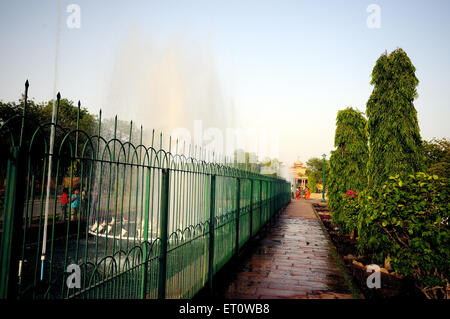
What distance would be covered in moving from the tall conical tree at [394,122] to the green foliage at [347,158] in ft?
15.4

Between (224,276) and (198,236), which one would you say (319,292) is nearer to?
(224,276)

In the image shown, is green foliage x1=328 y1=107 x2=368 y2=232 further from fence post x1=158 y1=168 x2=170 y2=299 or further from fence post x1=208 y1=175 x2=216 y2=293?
fence post x1=158 y1=168 x2=170 y2=299

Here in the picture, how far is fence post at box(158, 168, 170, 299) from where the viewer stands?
3862 millimetres

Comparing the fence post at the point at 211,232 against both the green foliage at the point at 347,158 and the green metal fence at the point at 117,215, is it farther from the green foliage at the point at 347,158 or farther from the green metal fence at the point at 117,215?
the green foliage at the point at 347,158

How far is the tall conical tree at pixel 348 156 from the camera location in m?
14.8

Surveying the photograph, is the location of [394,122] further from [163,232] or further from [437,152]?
[437,152]

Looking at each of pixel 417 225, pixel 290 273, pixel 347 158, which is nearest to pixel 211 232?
pixel 290 273

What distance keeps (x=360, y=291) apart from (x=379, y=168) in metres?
4.81

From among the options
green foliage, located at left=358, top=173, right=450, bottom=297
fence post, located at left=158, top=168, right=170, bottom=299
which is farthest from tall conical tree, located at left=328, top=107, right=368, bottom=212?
fence post, located at left=158, top=168, right=170, bottom=299

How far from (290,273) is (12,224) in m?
6.36

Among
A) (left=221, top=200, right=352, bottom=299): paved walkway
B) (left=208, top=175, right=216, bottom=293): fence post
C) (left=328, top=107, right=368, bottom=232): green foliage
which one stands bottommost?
(left=221, top=200, right=352, bottom=299): paved walkway

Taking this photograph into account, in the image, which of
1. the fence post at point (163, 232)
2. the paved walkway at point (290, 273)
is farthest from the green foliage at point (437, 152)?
the fence post at point (163, 232)

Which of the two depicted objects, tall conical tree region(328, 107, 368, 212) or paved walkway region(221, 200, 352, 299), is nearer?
paved walkway region(221, 200, 352, 299)
